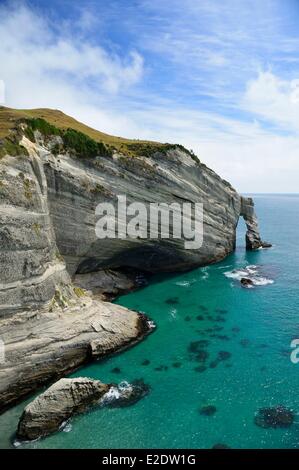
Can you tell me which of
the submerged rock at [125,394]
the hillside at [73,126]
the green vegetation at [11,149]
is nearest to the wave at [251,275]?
the hillside at [73,126]

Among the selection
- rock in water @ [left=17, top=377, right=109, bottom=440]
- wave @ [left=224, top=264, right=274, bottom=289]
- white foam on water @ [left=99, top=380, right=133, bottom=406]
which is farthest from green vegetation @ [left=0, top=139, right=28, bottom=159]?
wave @ [left=224, top=264, right=274, bottom=289]

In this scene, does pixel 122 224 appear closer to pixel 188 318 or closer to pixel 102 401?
pixel 188 318

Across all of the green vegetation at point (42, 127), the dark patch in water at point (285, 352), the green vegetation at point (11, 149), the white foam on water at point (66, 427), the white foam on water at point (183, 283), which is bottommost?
the white foam on water at point (66, 427)

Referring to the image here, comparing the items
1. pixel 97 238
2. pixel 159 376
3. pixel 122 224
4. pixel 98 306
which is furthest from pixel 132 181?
pixel 159 376

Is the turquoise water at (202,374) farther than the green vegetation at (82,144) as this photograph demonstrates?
No

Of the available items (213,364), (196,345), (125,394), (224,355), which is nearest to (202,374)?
(213,364)

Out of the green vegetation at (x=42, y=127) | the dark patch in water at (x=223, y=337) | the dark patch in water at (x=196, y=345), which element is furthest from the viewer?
the green vegetation at (x=42, y=127)

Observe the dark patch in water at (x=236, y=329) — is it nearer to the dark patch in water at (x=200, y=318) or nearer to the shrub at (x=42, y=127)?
the dark patch in water at (x=200, y=318)
